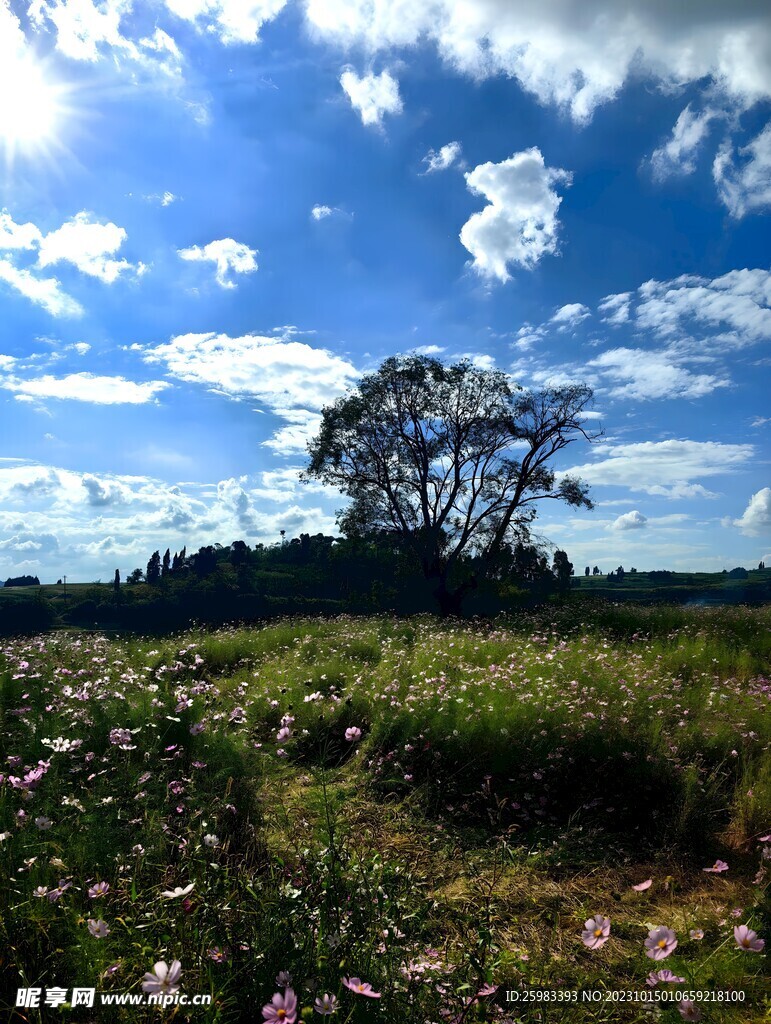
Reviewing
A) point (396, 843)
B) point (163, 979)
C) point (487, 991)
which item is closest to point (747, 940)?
point (487, 991)

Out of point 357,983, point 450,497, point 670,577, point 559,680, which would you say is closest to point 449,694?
point 559,680

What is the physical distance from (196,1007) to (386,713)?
158 inches

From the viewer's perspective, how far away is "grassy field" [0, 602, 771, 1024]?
2.13m

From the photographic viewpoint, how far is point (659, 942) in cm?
192

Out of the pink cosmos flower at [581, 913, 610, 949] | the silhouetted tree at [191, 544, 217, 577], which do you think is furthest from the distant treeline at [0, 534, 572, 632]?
the pink cosmos flower at [581, 913, 610, 949]

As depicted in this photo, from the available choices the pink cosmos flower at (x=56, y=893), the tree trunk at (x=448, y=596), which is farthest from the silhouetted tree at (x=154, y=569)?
the pink cosmos flower at (x=56, y=893)

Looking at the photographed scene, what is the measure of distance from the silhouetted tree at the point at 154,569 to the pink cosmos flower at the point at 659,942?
9906 cm

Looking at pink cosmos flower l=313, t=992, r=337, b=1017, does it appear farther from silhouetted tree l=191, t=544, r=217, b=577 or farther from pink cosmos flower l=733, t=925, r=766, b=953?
silhouetted tree l=191, t=544, r=217, b=577

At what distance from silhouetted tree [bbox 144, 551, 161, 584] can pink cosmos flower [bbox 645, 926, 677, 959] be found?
325 feet

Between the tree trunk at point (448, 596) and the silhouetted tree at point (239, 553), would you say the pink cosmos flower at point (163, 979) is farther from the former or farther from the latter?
the silhouetted tree at point (239, 553)

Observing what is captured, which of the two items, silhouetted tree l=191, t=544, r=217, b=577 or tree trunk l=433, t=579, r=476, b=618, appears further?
silhouetted tree l=191, t=544, r=217, b=577

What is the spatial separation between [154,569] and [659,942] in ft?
362

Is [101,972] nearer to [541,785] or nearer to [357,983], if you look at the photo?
[357,983]

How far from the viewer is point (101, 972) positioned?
6.55 ft
